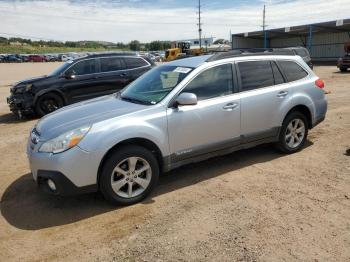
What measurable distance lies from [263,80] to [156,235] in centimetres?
306

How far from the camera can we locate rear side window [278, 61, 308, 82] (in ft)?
19.7

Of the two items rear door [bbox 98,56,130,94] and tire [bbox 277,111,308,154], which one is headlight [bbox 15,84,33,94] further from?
tire [bbox 277,111,308,154]

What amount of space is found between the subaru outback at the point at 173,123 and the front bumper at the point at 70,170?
0.04ft

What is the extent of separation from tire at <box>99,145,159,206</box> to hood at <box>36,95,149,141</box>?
0.50 meters

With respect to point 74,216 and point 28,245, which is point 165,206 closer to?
point 74,216

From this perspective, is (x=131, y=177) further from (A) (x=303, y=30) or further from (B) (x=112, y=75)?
(A) (x=303, y=30)

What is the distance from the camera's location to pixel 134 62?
11.6 metres

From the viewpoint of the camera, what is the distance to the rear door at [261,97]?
543 cm

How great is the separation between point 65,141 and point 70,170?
33 centimetres

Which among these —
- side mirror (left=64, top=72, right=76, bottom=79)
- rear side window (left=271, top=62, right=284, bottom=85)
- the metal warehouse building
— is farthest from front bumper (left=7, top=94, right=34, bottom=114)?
the metal warehouse building

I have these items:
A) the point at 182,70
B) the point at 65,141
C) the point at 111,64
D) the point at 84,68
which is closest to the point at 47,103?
the point at 84,68

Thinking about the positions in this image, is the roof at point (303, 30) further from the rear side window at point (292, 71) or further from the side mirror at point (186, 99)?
the side mirror at point (186, 99)

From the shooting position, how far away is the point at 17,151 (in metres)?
7.20

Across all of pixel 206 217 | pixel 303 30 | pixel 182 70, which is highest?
pixel 303 30
